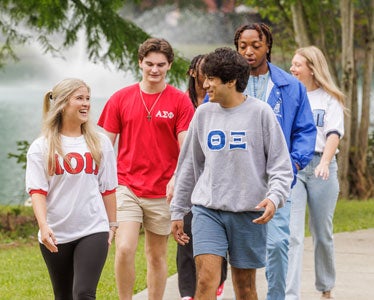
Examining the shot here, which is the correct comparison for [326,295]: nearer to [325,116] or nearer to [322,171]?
[322,171]

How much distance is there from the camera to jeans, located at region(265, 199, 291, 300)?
642cm

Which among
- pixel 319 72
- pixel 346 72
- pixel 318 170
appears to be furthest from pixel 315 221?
pixel 346 72

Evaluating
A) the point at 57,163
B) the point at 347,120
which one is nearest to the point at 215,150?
the point at 57,163

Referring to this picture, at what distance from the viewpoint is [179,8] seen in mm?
38688

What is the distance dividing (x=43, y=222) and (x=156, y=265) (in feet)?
5.90

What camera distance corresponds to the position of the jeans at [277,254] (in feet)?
21.1

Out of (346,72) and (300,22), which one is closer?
(300,22)

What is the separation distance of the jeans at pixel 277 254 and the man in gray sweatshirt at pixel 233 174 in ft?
2.10

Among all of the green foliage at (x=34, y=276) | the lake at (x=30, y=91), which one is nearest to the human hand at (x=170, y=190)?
the green foliage at (x=34, y=276)

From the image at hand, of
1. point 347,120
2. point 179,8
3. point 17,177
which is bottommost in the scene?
point 17,177

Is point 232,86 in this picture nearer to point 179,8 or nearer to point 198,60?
point 198,60

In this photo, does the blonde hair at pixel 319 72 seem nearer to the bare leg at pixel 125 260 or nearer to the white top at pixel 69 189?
the bare leg at pixel 125 260

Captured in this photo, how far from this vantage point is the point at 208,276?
5629mm

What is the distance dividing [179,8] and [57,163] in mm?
33428
